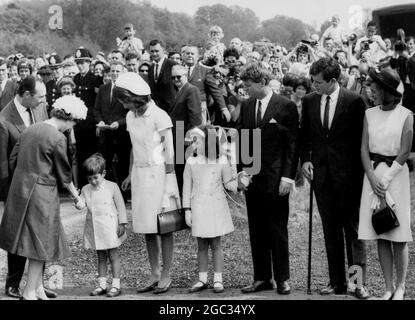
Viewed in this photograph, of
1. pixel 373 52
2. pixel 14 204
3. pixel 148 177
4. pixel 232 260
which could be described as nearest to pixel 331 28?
pixel 373 52

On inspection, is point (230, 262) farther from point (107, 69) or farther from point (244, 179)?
point (107, 69)

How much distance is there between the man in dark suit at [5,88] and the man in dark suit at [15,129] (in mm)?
4542

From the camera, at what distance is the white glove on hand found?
20.3 feet

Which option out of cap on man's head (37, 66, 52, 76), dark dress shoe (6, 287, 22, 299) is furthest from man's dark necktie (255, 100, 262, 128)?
cap on man's head (37, 66, 52, 76)

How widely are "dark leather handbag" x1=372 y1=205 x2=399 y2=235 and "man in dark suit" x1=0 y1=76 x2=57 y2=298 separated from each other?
3188 millimetres

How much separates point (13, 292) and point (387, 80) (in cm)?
410

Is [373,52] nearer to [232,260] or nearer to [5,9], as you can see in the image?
[232,260]

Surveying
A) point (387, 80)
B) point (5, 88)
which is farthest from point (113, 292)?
point (5, 88)

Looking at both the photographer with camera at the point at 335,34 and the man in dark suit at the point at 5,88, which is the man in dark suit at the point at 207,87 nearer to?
the photographer with camera at the point at 335,34

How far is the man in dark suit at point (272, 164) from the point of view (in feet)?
22.2

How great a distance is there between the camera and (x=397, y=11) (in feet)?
42.0

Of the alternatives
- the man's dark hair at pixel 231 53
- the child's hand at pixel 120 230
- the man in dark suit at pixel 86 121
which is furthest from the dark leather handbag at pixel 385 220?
the man in dark suit at pixel 86 121

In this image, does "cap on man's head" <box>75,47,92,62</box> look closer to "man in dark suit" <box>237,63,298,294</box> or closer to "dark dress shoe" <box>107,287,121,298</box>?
"man in dark suit" <box>237,63,298,294</box>

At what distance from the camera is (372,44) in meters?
12.2
